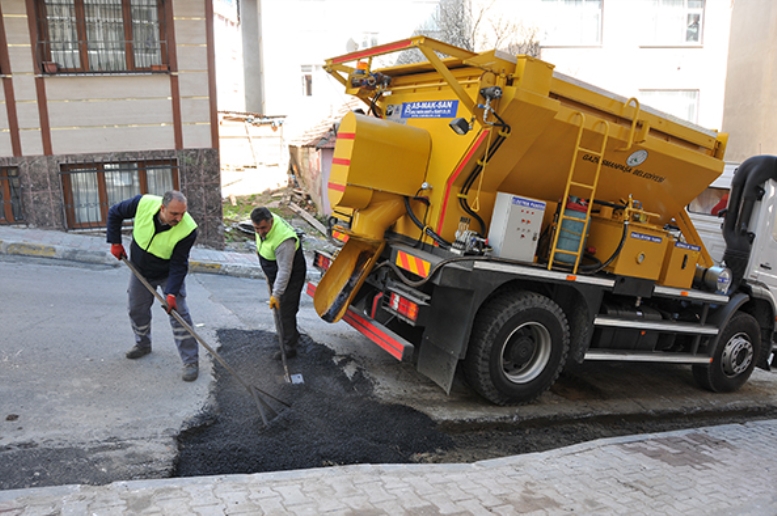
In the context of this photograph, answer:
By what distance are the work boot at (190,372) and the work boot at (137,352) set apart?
533 millimetres

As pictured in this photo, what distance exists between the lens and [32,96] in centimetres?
918

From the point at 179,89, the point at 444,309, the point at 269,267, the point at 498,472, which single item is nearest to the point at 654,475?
the point at 498,472

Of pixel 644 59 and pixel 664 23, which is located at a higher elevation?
pixel 664 23

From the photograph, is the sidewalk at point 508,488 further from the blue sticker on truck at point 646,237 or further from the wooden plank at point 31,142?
the wooden plank at point 31,142

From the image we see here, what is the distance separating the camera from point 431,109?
490 cm

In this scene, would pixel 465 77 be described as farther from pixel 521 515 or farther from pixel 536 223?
pixel 521 515

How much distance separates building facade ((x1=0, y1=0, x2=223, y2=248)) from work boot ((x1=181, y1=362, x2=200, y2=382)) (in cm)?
608

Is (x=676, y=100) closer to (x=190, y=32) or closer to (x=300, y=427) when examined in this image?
(x=190, y=32)

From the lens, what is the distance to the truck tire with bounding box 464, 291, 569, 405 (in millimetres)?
4504

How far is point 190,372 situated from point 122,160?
6656 mm

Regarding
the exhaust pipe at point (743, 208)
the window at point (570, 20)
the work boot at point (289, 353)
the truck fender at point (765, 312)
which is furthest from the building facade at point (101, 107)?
the window at point (570, 20)

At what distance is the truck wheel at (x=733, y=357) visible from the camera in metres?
5.93

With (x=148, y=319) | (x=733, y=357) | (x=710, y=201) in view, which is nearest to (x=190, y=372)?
(x=148, y=319)

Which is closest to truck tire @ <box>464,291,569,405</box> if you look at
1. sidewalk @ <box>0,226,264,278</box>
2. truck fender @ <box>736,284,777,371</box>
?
truck fender @ <box>736,284,777,371</box>
